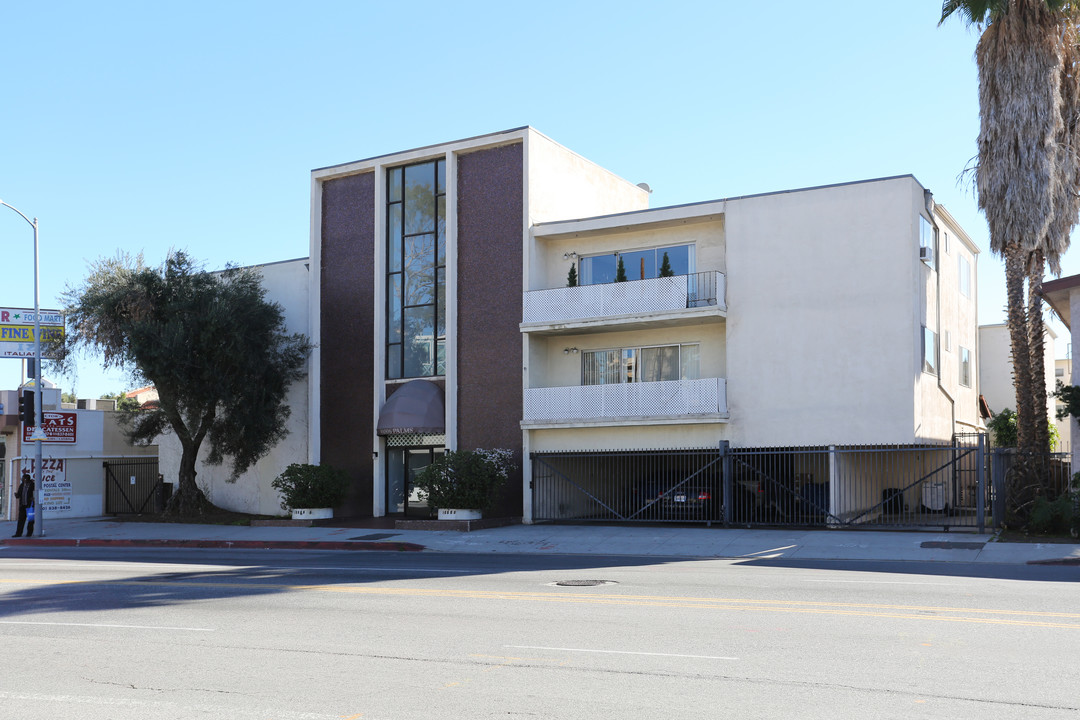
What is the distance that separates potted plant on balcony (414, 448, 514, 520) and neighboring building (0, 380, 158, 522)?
567 inches

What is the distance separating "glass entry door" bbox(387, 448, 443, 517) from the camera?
31.1m

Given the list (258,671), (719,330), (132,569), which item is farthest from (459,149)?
(258,671)

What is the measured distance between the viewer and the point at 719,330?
27469 mm

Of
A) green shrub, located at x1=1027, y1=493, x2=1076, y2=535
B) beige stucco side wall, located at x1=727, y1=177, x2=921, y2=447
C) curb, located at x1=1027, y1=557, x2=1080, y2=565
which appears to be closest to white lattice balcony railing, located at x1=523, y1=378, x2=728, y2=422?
beige stucco side wall, located at x1=727, y1=177, x2=921, y2=447

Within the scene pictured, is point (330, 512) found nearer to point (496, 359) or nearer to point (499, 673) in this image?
point (496, 359)

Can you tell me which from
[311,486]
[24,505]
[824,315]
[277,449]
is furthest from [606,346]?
[24,505]

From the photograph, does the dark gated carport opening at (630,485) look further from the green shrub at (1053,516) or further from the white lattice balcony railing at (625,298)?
the green shrub at (1053,516)

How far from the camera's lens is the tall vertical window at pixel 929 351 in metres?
25.7

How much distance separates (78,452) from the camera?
36.2 m

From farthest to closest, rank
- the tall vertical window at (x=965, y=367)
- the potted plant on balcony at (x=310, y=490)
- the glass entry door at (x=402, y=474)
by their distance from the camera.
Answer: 1. the tall vertical window at (x=965, y=367)
2. the glass entry door at (x=402, y=474)
3. the potted plant on balcony at (x=310, y=490)

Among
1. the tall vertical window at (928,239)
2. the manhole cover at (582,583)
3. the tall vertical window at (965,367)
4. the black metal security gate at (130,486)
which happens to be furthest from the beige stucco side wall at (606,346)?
the black metal security gate at (130,486)

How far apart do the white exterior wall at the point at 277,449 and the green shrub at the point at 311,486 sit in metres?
2.89

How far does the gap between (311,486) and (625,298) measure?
10.3 metres

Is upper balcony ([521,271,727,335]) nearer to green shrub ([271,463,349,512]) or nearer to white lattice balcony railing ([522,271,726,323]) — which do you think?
white lattice balcony railing ([522,271,726,323])
